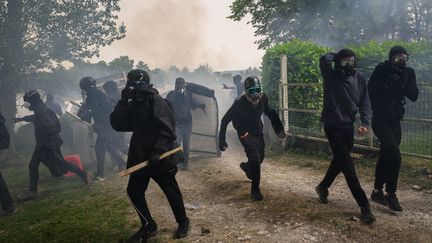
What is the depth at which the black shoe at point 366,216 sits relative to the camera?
4.33m

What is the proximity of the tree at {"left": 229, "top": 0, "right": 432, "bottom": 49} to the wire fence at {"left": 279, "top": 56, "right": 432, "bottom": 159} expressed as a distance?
8.35 meters

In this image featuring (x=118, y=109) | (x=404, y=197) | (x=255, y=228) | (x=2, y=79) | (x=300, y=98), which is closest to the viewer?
(x=118, y=109)

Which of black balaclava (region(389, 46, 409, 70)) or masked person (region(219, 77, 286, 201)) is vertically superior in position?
black balaclava (region(389, 46, 409, 70))

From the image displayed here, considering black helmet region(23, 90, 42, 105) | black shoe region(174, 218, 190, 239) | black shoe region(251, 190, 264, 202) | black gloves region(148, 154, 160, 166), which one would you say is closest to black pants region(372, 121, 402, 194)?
black shoe region(251, 190, 264, 202)

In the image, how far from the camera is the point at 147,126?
430 cm

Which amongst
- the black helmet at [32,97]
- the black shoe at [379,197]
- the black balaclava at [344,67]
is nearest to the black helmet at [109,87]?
the black helmet at [32,97]

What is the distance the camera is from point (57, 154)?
830cm

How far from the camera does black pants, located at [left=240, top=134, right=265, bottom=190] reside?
560cm

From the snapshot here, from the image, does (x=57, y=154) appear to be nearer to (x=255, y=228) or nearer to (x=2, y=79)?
(x=255, y=228)

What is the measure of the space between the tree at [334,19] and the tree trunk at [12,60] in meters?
9.85

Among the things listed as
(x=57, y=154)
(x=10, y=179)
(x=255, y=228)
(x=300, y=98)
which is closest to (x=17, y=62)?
(x=10, y=179)

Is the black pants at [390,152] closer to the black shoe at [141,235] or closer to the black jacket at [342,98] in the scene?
the black jacket at [342,98]

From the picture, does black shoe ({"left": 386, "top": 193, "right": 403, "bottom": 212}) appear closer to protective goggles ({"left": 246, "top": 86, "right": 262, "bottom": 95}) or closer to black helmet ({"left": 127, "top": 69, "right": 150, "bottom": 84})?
protective goggles ({"left": 246, "top": 86, "right": 262, "bottom": 95})

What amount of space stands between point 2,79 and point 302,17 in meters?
12.8
